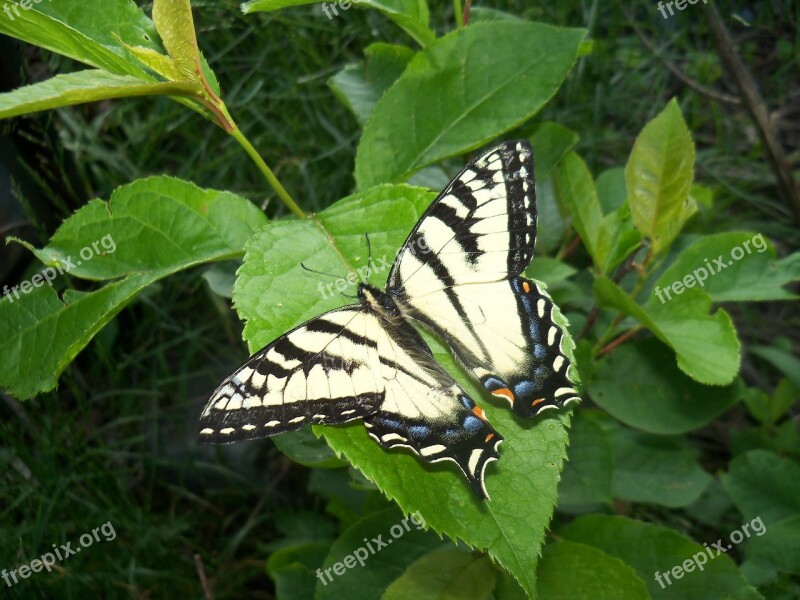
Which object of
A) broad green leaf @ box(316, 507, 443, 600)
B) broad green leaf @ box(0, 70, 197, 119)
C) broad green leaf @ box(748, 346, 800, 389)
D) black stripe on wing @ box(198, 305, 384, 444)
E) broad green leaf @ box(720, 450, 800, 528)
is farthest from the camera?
broad green leaf @ box(748, 346, 800, 389)

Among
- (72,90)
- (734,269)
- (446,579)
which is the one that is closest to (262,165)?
(72,90)

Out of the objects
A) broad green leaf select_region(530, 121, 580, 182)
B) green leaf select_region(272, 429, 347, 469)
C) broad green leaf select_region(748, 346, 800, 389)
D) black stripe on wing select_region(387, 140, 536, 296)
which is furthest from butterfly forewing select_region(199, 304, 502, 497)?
broad green leaf select_region(748, 346, 800, 389)

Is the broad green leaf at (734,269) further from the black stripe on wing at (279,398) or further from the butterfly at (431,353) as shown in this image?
the black stripe on wing at (279,398)

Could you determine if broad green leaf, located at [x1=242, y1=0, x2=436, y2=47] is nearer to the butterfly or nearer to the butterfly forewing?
the butterfly

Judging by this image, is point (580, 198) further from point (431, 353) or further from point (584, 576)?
point (584, 576)

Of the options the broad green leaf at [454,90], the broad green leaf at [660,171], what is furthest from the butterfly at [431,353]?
the broad green leaf at [660,171]

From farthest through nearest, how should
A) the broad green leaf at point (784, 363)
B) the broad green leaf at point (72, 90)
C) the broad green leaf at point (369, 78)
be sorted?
the broad green leaf at point (784, 363)
the broad green leaf at point (369, 78)
the broad green leaf at point (72, 90)

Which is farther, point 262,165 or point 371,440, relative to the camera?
point 262,165
